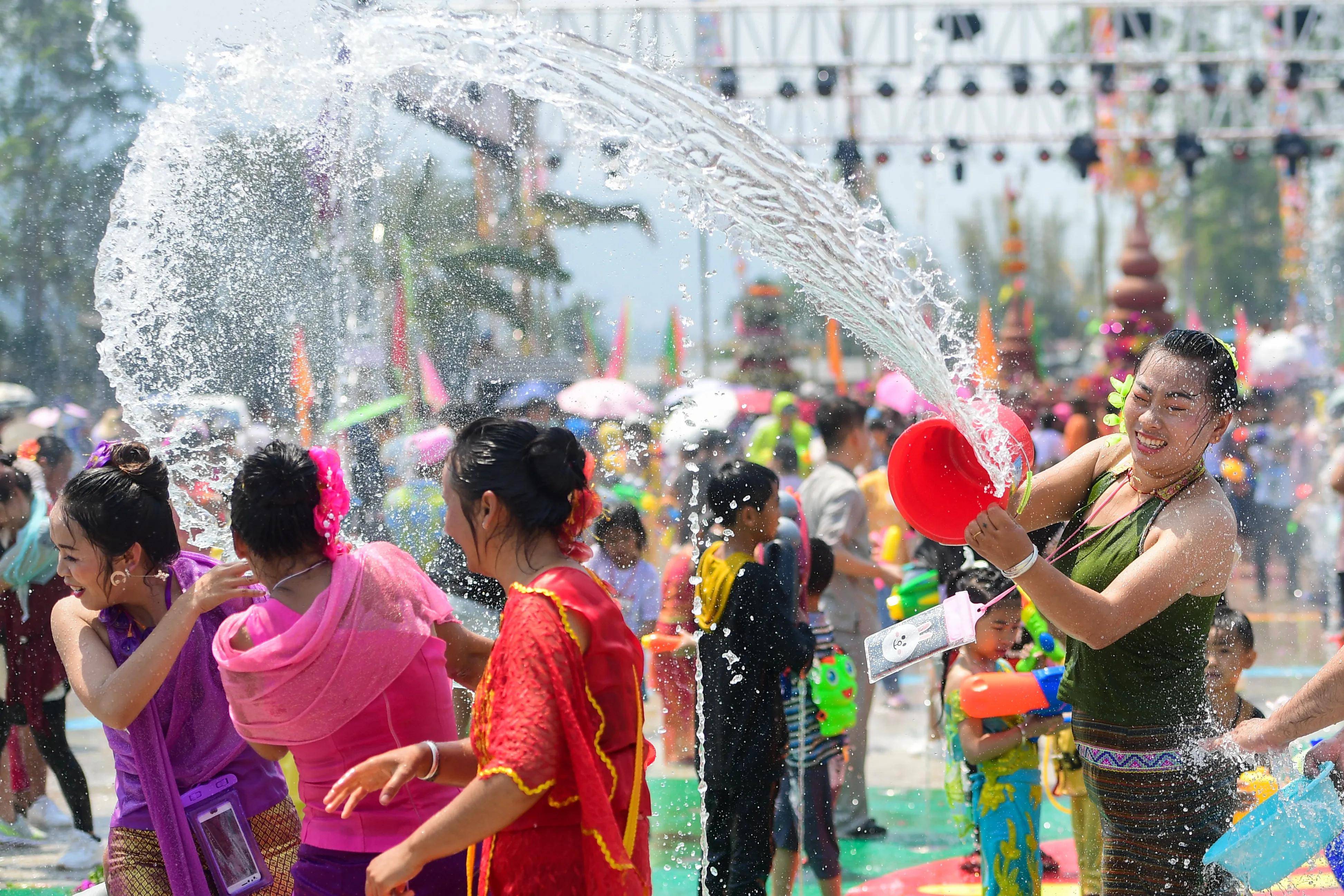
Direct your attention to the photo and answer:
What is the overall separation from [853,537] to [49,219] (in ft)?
47.3

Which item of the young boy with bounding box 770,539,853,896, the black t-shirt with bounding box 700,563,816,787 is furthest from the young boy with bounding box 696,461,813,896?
the young boy with bounding box 770,539,853,896

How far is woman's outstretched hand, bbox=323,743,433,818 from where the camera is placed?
2.23m

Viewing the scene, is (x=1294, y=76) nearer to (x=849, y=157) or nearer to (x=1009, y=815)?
(x=849, y=157)

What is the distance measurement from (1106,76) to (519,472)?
1458cm

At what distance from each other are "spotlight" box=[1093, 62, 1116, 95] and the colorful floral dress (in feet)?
41.2

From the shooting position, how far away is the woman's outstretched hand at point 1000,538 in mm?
2717

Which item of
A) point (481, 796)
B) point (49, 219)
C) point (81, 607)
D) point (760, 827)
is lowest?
point (760, 827)

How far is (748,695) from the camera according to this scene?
13.0 feet

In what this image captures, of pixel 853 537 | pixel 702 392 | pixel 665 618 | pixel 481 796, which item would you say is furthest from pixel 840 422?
pixel 481 796

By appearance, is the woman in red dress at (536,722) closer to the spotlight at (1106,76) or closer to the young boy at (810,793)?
the young boy at (810,793)

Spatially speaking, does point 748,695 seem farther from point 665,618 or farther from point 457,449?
point 457,449

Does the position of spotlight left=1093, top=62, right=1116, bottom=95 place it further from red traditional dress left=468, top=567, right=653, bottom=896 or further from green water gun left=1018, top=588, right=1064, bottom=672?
red traditional dress left=468, top=567, right=653, bottom=896

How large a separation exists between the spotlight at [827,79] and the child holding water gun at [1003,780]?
38.6ft

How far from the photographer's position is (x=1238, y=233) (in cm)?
4219
